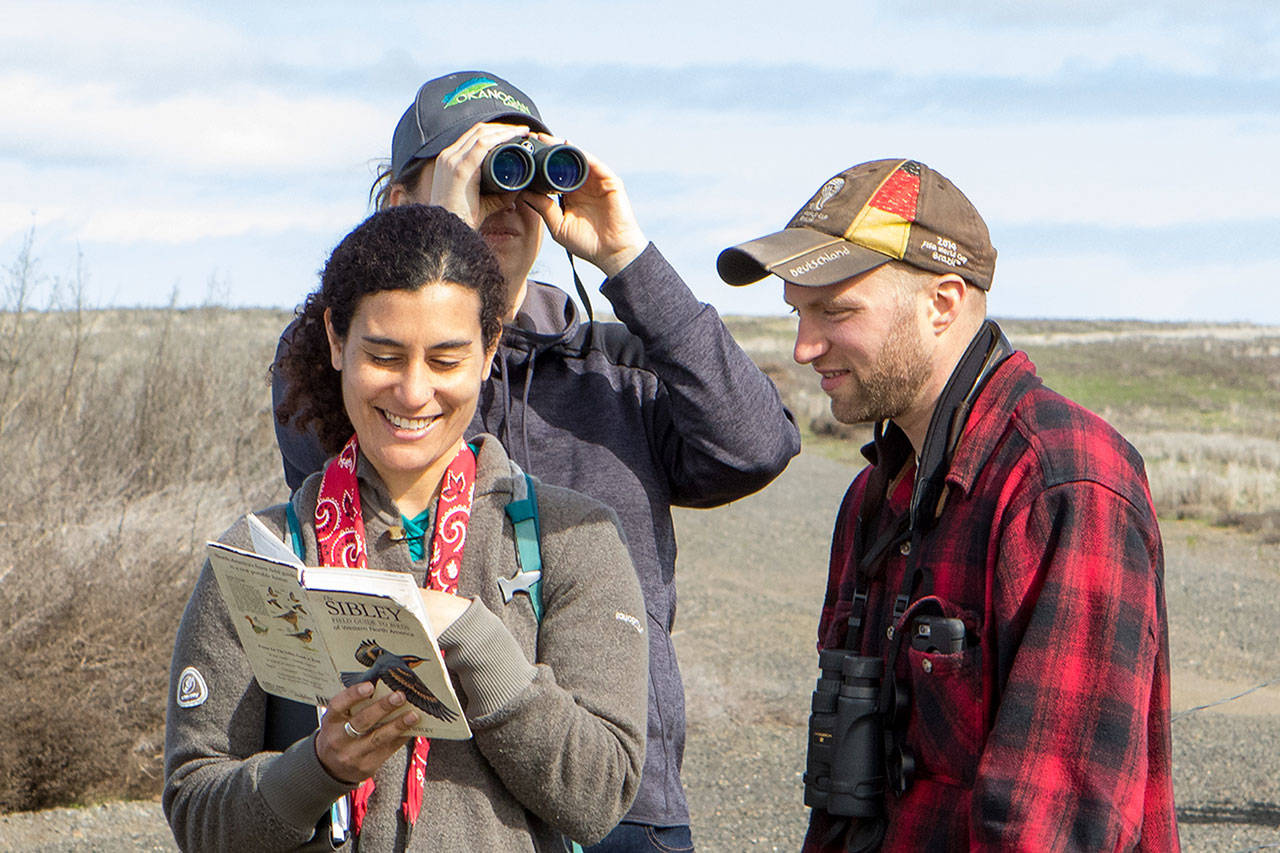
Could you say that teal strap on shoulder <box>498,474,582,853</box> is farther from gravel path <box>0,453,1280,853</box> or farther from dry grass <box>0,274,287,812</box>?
dry grass <box>0,274,287,812</box>

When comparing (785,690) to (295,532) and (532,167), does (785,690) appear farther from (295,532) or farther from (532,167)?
(295,532)

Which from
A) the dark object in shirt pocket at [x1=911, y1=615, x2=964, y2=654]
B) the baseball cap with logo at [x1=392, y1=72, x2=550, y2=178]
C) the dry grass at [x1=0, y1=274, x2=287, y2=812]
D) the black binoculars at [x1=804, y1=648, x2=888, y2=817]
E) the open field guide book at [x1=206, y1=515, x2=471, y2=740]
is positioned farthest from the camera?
the dry grass at [x1=0, y1=274, x2=287, y2=812]

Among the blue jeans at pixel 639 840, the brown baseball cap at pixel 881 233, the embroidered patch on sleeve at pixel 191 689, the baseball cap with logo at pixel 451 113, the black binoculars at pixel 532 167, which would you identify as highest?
the baseball cap with logo at pixel 451 113

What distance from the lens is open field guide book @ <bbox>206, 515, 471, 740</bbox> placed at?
1.81 meters


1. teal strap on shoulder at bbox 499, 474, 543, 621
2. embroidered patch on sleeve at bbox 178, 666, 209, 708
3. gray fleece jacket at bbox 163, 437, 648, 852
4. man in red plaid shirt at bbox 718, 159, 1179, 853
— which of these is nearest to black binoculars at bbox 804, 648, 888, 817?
man in red plaid shirt at bbox 718, 159, 1179, 853

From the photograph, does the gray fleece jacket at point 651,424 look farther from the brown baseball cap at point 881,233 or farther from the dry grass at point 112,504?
the dry grass at point 112,504

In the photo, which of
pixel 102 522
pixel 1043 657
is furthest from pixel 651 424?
pixel 102 522

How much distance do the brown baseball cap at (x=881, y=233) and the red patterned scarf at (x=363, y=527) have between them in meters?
0.73

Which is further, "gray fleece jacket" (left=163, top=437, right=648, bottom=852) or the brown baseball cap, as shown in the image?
the brown baseball cap

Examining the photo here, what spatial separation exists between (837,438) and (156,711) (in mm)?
29705

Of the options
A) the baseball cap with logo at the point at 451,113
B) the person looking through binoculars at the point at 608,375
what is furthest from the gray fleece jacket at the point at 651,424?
the baseball cap with logo at the point at 451,113

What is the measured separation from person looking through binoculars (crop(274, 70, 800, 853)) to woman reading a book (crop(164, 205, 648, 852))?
0.28 meters

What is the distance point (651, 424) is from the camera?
271cm

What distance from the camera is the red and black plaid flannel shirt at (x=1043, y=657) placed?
2111 mm
